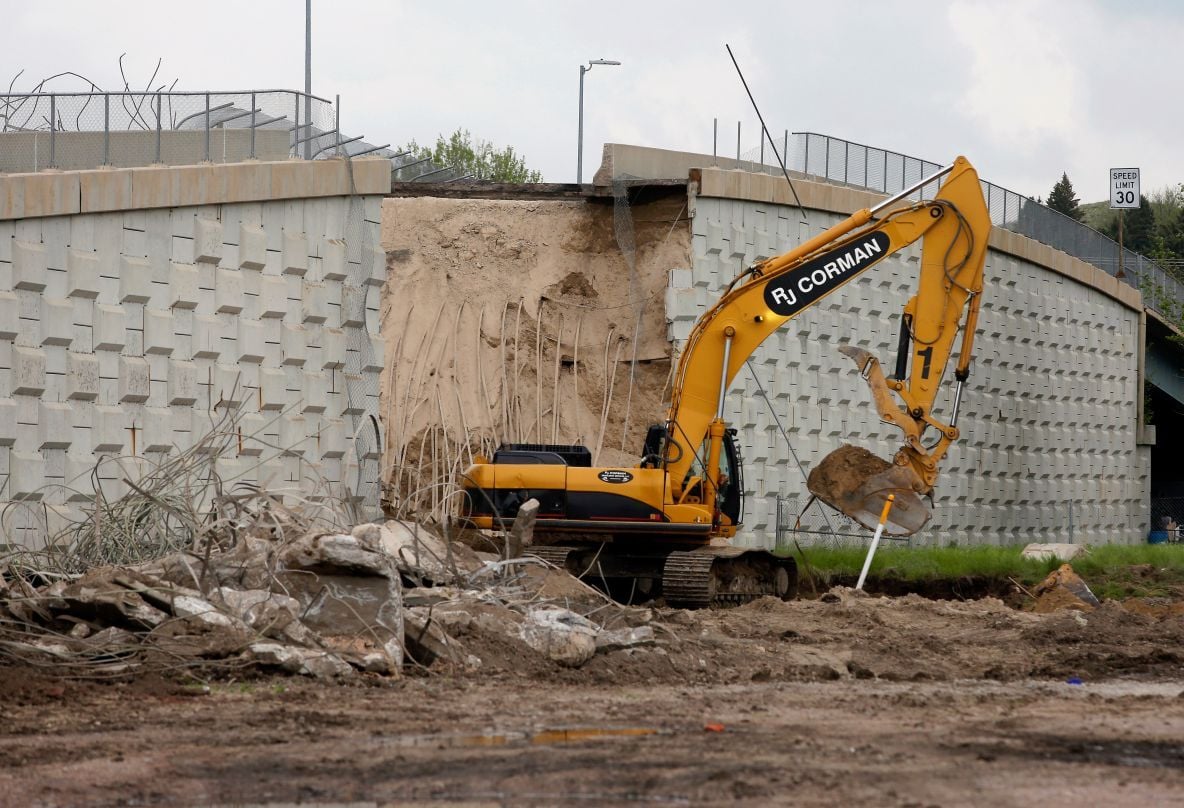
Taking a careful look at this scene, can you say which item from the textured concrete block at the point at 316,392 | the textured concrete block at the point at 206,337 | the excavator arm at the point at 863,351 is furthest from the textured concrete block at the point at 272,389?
the excavator arm at the point at 863,351

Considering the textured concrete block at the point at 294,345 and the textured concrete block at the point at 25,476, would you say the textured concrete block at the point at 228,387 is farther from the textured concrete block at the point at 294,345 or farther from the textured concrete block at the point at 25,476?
the textured concrete block at the point at 25,476

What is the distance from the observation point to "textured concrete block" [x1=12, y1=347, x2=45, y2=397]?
49.5 feet

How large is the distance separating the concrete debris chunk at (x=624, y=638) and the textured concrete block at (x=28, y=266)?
286 inches

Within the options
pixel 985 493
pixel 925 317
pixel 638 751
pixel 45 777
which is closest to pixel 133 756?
pixel 45 777

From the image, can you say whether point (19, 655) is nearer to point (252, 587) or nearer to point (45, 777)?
point (252, 587)

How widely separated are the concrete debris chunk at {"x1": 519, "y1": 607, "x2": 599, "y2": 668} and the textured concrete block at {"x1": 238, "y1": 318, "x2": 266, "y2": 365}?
743cm

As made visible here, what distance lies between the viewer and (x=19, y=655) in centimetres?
998

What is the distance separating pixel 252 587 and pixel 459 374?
44.5 feet

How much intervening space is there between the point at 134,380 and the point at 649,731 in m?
9.83

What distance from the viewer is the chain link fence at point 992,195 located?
2781cm

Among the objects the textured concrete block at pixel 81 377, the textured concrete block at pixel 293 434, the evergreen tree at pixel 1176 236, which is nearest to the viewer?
the textured concrete block at pixel 81 377

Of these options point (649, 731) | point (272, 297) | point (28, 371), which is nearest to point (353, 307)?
point (272, 297)

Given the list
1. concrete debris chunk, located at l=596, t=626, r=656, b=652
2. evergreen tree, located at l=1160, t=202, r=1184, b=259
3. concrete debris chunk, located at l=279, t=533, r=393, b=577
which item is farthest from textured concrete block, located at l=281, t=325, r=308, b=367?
evergreen tree, located at l=1160, t=202, r=1184, b=259

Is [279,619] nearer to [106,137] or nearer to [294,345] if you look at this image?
[106,137]
